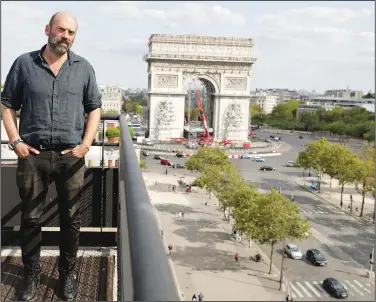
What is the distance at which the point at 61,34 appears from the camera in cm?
205

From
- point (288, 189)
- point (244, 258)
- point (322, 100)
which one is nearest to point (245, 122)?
point (288, 189)

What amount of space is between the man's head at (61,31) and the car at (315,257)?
40.9 feet

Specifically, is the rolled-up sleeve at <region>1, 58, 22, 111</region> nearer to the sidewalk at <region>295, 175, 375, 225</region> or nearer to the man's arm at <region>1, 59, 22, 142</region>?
the man's arm at <region>1, 59, 22, 142</region>

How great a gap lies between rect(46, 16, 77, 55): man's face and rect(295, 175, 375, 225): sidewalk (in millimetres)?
18660

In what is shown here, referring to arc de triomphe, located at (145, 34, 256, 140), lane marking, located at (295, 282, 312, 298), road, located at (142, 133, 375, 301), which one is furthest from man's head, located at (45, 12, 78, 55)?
arc de triomphe, located at (145, 34, 256, 140)

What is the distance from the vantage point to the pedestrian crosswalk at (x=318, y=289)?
1140cm

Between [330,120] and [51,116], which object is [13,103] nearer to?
[51,116]

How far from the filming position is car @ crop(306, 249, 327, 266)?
13.2 m

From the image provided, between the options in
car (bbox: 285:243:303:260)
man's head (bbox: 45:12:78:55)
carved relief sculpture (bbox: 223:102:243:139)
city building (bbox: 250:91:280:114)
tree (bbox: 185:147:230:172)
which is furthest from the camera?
city building (bbox: 250:91:280:114)

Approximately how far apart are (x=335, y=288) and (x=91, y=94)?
10.7 m

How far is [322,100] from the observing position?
93.5 m

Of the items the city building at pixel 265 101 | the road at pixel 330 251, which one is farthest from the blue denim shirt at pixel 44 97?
the city building at pixel 265 101

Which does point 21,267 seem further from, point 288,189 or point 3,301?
point 288,189

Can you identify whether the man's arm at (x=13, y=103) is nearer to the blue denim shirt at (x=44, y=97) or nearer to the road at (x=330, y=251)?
the blue denim shirt at (x=44, y=97)
